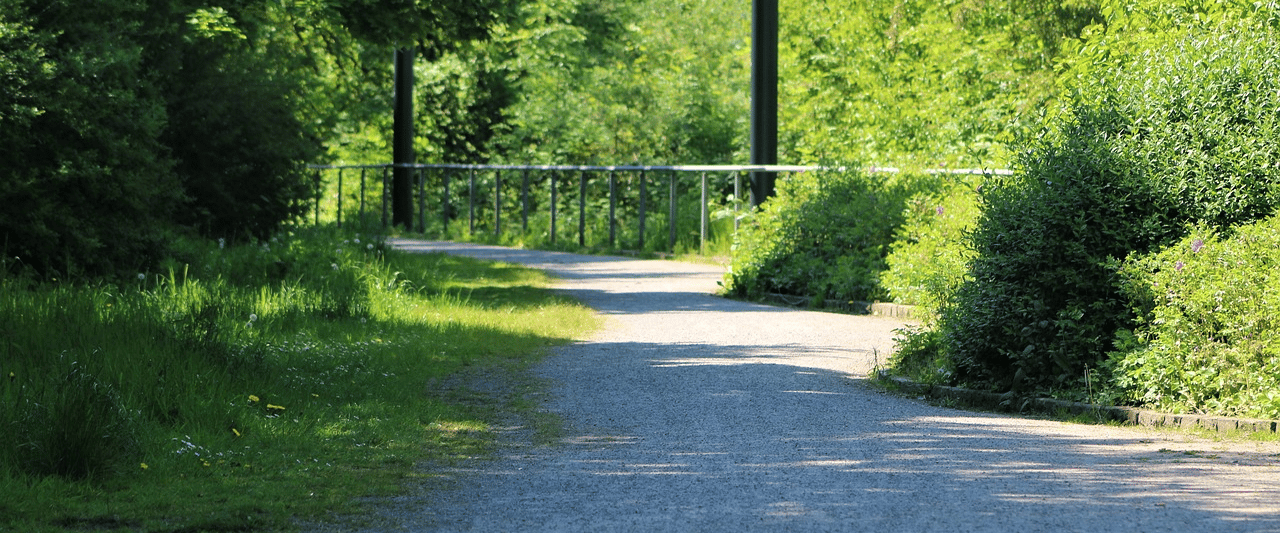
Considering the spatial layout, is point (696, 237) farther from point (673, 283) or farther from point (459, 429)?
point (459, 429)

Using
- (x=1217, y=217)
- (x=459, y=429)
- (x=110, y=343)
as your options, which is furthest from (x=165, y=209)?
(x=1217, y=217)

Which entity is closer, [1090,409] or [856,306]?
[1090,409]

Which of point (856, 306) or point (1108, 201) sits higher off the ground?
point (1108, 201)

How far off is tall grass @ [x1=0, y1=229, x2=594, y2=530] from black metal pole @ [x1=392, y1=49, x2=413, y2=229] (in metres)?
16.0

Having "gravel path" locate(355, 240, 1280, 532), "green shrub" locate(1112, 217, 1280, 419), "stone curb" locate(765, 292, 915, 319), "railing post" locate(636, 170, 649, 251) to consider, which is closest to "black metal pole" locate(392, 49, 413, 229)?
"railing post" locate(636, 170, 649, 251)

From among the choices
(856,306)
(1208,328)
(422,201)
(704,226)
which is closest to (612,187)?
(704,226)

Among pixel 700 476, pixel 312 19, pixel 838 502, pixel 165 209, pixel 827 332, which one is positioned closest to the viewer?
pixel 838 502

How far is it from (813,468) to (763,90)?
12.9 meters

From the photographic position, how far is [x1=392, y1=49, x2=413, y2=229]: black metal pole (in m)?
30.1

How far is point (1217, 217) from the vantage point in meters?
8.61

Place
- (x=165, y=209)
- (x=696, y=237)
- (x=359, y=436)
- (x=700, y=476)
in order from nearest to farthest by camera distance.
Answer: (x=700, y=476), (x=359, y=436), (x=165, y=209), (x=696, y=237)

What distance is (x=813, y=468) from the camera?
262 inches

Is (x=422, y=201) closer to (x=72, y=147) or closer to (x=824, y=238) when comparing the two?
(x=824, y=238)

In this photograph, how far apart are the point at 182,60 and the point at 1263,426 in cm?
1255
